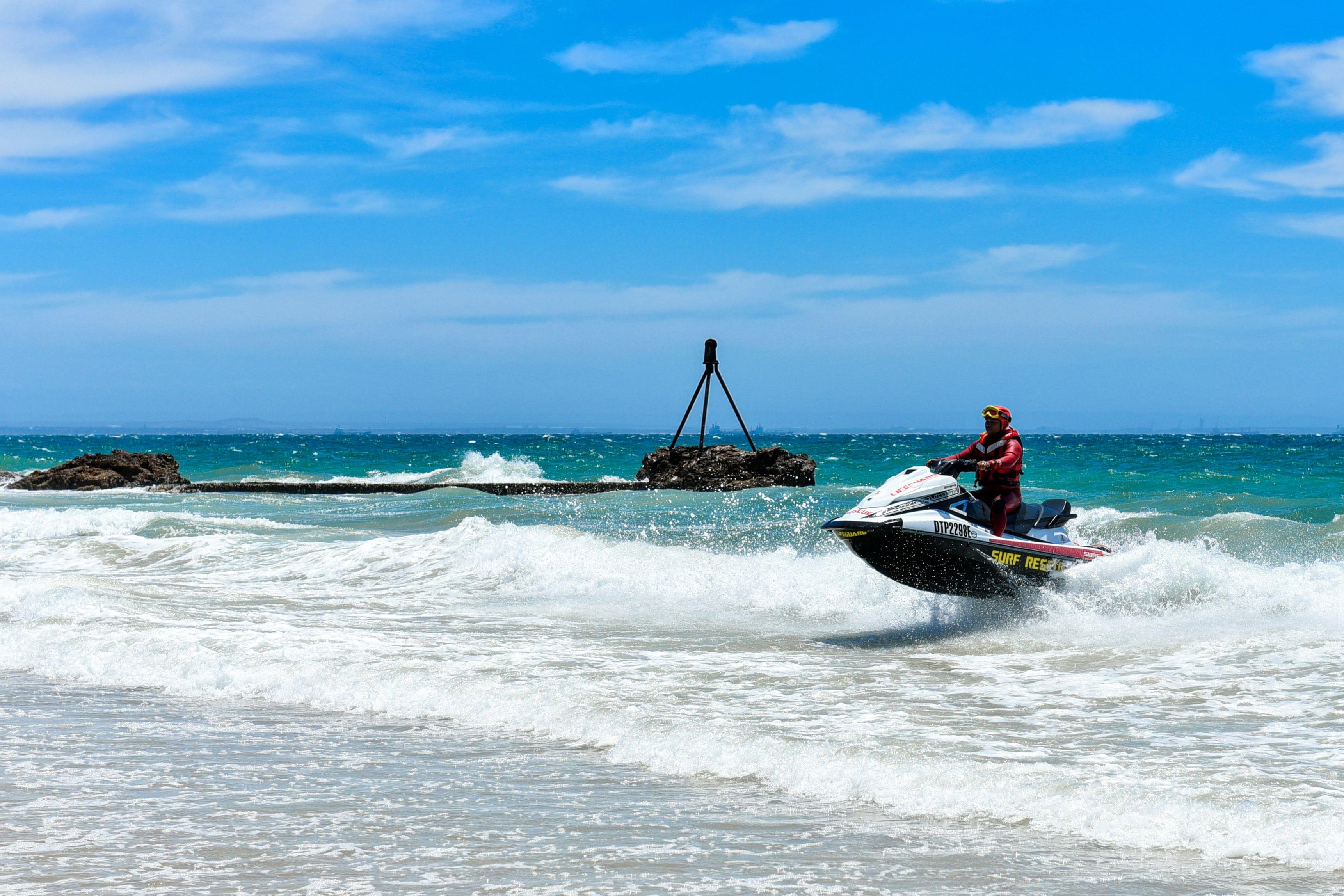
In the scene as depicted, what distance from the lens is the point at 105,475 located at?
102 feet

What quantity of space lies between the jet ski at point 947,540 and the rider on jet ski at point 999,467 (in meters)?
0.08

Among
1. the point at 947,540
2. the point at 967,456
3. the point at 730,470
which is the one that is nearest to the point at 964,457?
the point at 967,456

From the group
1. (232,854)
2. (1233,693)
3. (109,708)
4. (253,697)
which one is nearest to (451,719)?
(253,697)

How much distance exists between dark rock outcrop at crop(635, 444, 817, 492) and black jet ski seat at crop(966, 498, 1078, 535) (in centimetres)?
1766

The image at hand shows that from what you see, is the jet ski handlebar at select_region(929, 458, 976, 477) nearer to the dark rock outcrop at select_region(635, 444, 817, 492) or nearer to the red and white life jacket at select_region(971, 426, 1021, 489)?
the red and white life jacket at select_region(971, 426, 1021, 489)

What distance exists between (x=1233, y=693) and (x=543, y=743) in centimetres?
419

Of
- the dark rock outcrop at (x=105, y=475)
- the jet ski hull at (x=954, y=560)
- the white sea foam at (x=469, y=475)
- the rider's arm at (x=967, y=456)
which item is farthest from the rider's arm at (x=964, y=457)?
the dark rock outcrop at (x=105, y=475)

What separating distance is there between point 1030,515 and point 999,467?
0.70 m

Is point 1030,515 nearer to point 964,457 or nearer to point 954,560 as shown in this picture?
point 964,457

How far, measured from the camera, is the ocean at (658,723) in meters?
4.39

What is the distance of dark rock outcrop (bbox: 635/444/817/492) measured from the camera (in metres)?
28.3

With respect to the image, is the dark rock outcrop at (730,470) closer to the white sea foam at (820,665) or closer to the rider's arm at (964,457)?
the white sea foam at (820,665)

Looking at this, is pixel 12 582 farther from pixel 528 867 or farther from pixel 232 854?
pixel 528 867

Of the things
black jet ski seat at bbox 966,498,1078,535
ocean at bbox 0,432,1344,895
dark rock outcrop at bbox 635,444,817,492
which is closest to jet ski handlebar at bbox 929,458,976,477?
black jet ski seat at bbox 966,498,1078,535
